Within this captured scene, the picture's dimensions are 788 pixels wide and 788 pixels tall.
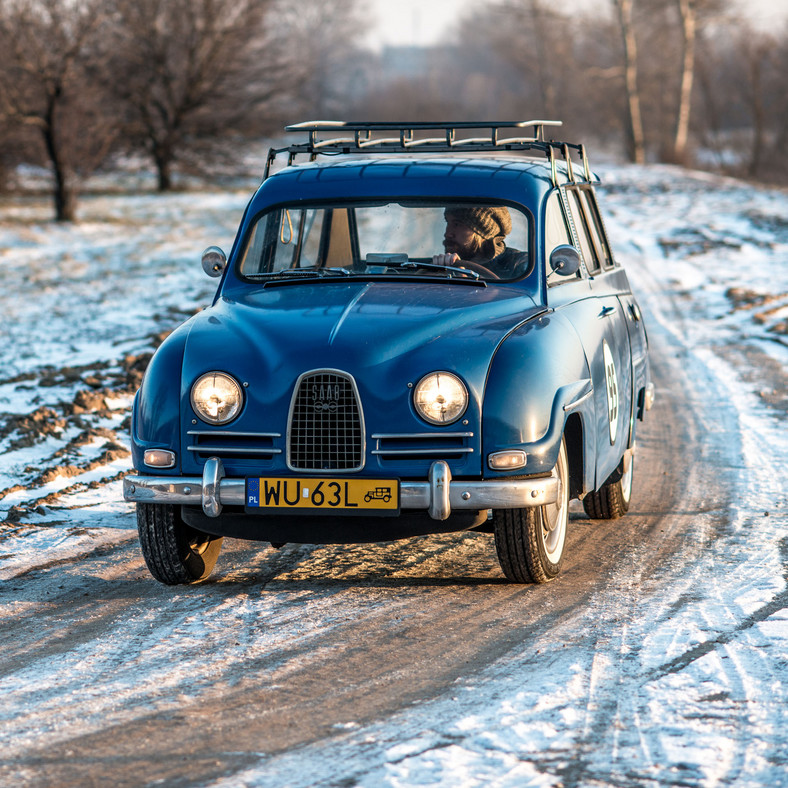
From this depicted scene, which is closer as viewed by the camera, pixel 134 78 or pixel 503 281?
pixel 503 281

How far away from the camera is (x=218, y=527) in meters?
5.14

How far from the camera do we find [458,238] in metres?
6.16

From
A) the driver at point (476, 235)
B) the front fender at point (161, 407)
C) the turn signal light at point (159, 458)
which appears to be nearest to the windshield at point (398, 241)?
the driver at point (476, 235)

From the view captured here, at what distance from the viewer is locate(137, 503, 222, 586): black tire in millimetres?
5332

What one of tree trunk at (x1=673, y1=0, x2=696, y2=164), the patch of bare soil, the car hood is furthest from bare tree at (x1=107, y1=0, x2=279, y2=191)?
the car hood

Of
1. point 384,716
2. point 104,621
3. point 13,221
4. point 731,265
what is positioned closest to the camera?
point 384,716

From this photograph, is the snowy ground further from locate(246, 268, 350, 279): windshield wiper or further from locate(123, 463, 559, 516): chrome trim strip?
locate(246, 268, 350, 279): windshield wiper

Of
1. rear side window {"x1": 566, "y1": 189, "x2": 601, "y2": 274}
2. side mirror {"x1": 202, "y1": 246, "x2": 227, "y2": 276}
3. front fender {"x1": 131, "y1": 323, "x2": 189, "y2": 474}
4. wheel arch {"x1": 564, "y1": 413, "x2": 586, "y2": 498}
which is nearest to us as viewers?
front fender {"x1": 131, "y1": 323, "x2": 189, "y2": 474}

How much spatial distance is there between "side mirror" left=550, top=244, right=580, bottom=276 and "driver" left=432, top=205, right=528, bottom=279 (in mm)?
224

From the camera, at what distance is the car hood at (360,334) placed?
498cm

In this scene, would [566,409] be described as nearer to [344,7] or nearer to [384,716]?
[384,716]

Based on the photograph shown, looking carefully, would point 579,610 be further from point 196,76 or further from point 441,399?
point 196,76

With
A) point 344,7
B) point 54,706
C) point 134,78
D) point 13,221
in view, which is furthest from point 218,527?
point 344,7

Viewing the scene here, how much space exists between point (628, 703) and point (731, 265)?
53.6 feet
